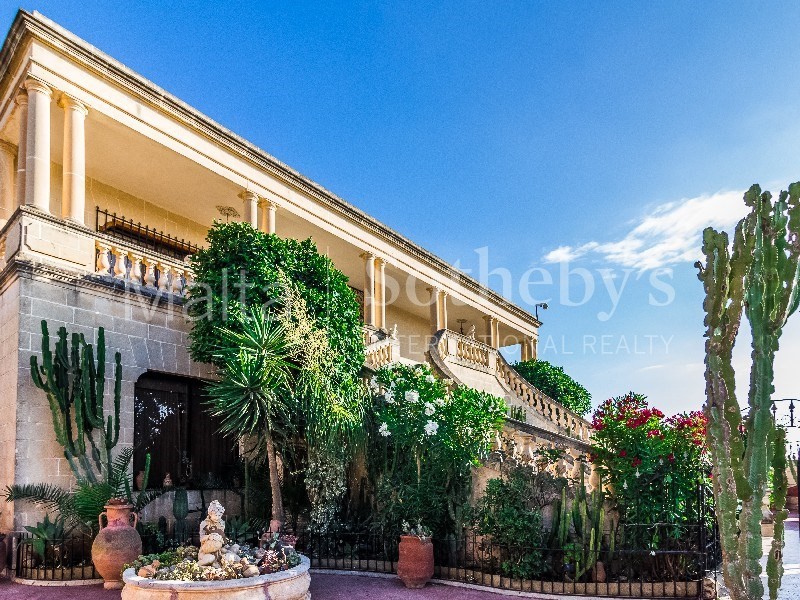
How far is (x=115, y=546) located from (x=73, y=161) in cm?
648

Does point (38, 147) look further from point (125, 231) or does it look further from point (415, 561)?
point (415, 561)

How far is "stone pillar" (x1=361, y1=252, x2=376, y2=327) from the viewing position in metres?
18.5

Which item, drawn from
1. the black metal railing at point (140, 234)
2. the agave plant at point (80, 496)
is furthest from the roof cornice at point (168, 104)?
the agave plant at point (80, 496)

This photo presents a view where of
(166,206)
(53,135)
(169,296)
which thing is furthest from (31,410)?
(166,206)

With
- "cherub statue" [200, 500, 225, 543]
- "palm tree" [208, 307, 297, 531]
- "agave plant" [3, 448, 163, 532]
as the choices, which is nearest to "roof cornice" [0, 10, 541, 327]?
"palm tree" [208, 307, 297, 531]

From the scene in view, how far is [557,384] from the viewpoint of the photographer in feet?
69.2

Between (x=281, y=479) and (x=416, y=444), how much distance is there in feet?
8.03

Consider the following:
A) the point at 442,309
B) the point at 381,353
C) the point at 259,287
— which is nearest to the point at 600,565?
the point at 259,287

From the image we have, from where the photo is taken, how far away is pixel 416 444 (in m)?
9.97

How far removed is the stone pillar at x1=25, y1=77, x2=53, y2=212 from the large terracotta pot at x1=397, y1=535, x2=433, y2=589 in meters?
7.61

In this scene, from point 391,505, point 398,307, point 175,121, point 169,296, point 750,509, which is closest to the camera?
point 750,509

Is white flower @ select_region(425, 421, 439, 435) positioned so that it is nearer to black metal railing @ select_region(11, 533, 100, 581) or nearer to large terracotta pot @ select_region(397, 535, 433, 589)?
large terracotta pot @ select_region(397, 535, 433, 589)

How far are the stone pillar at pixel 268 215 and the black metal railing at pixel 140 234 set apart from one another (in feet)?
7.29

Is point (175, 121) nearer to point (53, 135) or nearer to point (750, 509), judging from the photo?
point (53, 135)
